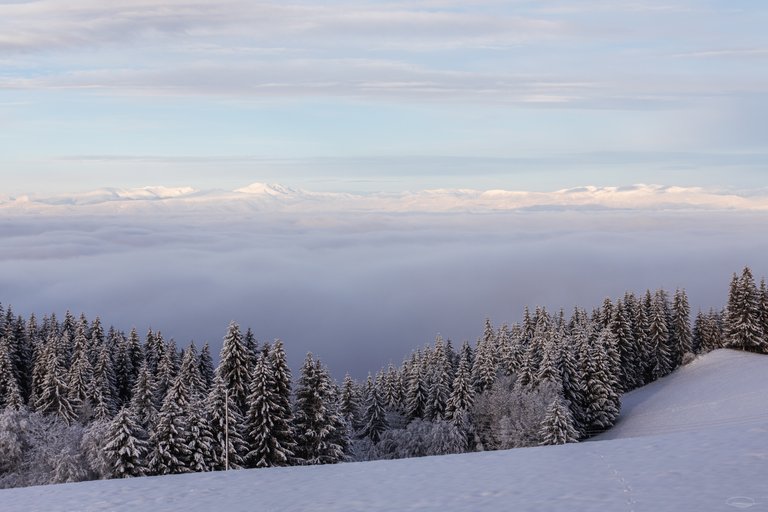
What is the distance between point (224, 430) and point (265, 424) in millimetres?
2971

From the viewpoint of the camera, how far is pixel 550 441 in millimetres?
59844

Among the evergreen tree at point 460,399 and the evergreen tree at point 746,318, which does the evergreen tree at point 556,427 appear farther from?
the evergreen tree at point 746,318

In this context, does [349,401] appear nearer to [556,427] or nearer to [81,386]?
[556,427]

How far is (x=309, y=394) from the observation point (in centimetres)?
5462

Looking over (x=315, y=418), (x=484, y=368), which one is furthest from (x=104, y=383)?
(x=484, y=368)

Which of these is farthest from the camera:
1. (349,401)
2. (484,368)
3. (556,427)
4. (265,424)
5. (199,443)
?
(484,368)

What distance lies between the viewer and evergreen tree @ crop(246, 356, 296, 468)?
50.8 meters

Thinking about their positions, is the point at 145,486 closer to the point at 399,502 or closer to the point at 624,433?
the point at 399,502

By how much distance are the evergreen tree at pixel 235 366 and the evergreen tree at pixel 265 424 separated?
3570mm

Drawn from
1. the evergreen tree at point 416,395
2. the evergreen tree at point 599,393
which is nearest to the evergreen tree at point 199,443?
the evergreen tree at point 416,395

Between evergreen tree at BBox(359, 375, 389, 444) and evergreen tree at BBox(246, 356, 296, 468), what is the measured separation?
75.2ft

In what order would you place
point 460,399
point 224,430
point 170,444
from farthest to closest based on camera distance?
point 460,399
point 224,430
point 170,444

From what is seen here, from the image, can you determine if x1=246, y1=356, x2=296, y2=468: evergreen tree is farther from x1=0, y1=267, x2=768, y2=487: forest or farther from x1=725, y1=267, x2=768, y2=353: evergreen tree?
x1=725, y1=267, x2=768, y2=353: evergreen tree

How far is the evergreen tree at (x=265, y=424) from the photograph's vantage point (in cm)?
5075
